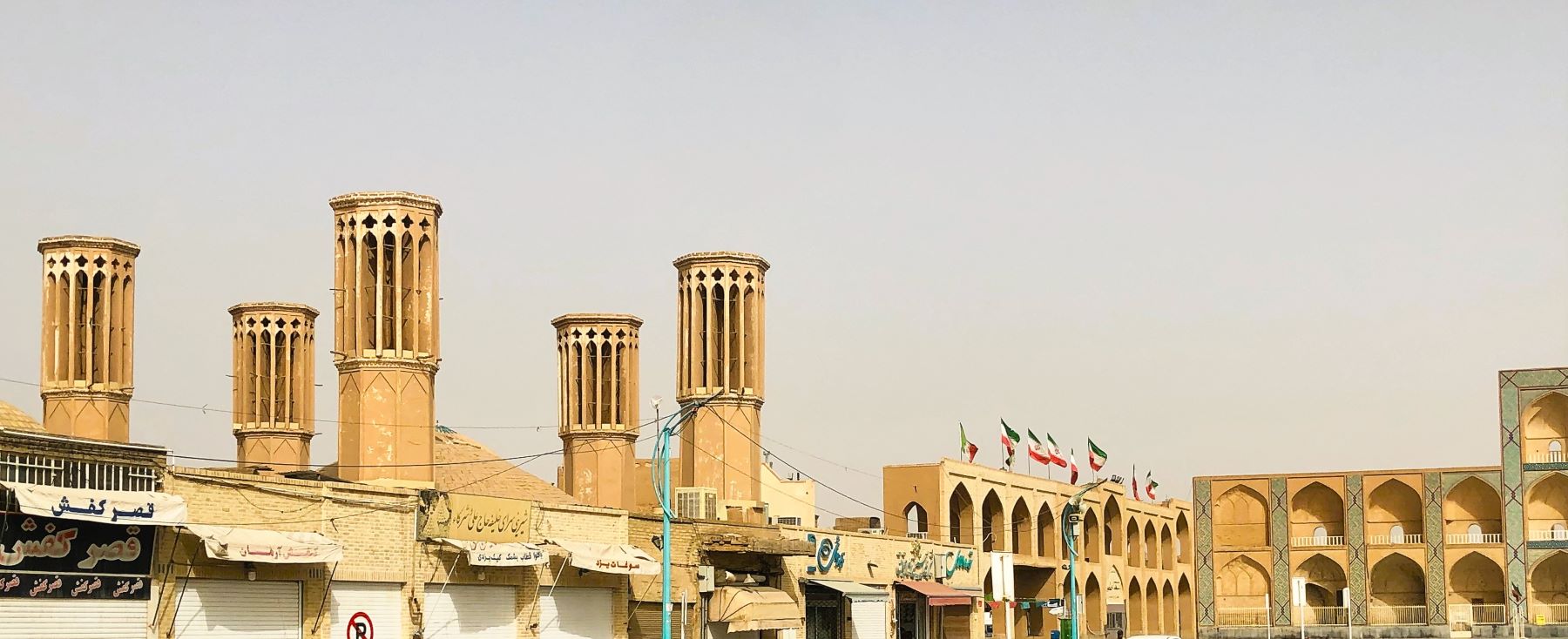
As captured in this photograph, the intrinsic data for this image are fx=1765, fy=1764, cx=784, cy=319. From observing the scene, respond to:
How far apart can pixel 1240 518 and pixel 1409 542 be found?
28.8 feet

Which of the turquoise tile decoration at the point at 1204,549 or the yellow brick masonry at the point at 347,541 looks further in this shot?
the turquoise tile decoration at the point at 1204,549

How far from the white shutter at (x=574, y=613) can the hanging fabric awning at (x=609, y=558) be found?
1.03 meters

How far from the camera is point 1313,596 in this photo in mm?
88750

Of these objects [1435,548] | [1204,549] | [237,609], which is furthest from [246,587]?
[1204,549]

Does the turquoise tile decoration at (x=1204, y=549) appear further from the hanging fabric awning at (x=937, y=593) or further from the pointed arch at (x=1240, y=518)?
the hanging fabric awning at (x=937, y=593)

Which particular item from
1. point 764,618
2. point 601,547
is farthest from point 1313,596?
point 601,547

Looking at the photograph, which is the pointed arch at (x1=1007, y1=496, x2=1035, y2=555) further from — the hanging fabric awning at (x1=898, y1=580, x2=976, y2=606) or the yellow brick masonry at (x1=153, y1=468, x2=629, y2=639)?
the yellow brick masonry at (x1=153, y1=468, x2=629, y2=639)

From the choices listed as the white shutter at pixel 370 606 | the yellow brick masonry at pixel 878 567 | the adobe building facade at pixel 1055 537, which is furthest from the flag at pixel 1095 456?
the white shutter at pixel 370 606

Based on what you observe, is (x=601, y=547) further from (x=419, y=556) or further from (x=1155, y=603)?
(x=1155, y=603)

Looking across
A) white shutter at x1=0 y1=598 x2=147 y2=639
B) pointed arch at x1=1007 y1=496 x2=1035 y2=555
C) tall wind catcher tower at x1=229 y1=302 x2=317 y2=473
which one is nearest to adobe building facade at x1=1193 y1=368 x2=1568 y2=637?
pointed arch at x1=1007 y1=496 x2=1035 y2=555

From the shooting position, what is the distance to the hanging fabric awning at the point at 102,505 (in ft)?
80.3

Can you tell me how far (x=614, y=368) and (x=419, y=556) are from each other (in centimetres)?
2454

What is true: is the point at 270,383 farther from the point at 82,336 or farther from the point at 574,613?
the point at 574,613

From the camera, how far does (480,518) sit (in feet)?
112
